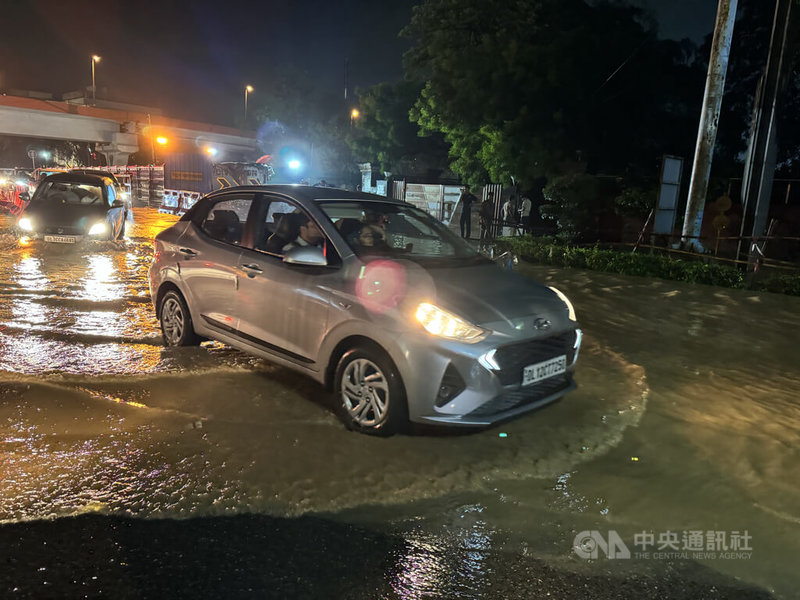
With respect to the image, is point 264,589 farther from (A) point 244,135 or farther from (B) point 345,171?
(A) point 244,135

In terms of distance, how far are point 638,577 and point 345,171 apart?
175ft

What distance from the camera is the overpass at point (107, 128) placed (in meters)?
39.0

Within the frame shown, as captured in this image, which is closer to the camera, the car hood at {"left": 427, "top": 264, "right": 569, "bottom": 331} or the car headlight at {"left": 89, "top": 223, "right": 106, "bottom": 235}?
the car hood at {"left": 427, "top": 264, "right": 569, "bottom": 331}

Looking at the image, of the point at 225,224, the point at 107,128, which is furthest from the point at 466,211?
the point at 107,128

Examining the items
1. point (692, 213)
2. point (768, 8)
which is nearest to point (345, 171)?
point (768, 8)

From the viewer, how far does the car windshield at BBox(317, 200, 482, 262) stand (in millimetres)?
4852

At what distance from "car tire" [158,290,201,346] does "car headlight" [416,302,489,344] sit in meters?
2.89

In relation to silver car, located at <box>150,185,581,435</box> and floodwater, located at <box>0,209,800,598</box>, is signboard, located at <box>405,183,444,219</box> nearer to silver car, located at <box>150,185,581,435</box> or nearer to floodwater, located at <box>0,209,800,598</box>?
floodwater, located at <box>0,209,800,598</box>

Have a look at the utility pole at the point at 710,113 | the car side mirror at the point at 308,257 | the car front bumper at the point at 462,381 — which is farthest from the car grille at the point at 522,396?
the utility pole at the point at 710,113

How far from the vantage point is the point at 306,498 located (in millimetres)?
3482

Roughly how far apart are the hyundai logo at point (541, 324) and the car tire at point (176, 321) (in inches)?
132

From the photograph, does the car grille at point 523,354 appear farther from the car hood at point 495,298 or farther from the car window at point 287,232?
the car window at point 287,232

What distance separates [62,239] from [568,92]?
14.2m
